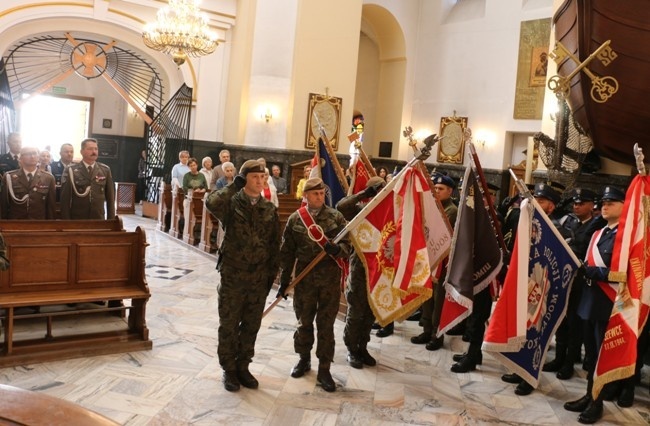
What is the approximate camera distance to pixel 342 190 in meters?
6.10

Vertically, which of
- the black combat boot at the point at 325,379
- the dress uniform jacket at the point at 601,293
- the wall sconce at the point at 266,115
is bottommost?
the black combat boot at the point at 325,379

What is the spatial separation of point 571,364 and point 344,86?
10.2 metres

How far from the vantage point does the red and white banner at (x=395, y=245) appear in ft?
14.2

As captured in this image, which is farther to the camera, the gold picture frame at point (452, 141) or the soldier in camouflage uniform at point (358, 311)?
the gold picture frame at point (452, 141)

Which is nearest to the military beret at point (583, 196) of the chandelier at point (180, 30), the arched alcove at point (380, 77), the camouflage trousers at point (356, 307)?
the camouflage trousers at point (356, 307)

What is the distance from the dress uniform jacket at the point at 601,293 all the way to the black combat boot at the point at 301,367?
6.69 ft

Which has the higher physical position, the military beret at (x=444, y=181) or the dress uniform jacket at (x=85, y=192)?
the military beret at (x=444, y=181)

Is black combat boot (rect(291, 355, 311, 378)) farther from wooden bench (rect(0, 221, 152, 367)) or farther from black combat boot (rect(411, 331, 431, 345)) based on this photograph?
black combat boot (rect(411, 331, 431, 345))

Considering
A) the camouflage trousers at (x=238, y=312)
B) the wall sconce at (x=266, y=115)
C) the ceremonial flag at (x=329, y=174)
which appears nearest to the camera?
the camouflage trousers at (x=238, y=312)

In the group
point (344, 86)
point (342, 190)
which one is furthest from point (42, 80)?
point (342, 190)

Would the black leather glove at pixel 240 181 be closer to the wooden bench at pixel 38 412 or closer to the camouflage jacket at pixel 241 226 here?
the camouflage jacket at pixel 241 226

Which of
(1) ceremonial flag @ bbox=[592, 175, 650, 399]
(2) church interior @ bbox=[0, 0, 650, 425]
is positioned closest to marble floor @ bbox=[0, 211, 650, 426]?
(2) church interior @ bbox=[0, 0, 650, 425]

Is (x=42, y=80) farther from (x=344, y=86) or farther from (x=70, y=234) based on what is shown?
(x=70, y=234)

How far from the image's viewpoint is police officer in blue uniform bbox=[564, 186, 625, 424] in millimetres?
4051
